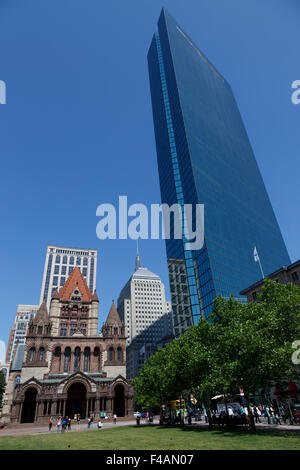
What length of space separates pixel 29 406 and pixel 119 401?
17.6m

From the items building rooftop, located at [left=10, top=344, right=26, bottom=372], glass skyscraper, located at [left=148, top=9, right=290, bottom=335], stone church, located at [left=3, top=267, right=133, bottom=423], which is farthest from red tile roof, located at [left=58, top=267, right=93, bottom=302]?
glass skyscraper, located at [left=148, top=9, right=290, bottom=335]

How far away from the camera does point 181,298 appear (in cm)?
8431

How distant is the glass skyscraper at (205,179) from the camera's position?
257 feet

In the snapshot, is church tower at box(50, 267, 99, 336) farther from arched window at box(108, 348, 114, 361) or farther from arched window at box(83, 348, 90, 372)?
arched window at box(108, 348, 114, 361)

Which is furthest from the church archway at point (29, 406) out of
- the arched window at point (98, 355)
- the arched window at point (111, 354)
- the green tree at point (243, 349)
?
the green tree at point (243, 349)

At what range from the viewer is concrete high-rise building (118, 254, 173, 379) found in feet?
523

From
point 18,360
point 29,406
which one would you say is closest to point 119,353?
point 29,406

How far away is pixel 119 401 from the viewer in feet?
190

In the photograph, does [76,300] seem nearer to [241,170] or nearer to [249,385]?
[249,385]

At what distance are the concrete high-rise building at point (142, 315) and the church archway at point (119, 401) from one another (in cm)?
9820

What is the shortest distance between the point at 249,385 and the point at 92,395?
38.7m

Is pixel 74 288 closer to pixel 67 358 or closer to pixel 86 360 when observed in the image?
pixel 67 358
